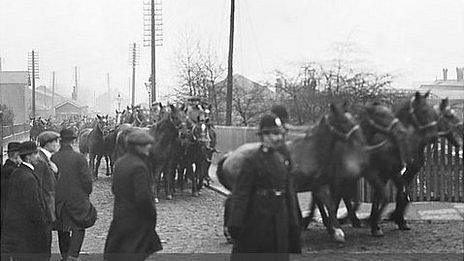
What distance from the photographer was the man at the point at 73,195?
34.9 feet

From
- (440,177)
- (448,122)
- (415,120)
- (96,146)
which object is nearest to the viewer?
(415,120)

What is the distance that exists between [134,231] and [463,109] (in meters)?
5.01

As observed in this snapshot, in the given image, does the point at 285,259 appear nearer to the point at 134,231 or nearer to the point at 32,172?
the point at 134,231

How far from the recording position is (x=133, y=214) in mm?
8430

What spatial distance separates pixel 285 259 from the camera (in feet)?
25.6

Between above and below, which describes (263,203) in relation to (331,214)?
above

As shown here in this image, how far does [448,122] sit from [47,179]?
5311 millimetres

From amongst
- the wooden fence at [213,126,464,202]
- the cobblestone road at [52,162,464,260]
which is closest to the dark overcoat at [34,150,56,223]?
the cobblestone road at [52,162,464,260]

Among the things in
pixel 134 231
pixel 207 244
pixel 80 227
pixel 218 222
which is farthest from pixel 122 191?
pixel 218 222

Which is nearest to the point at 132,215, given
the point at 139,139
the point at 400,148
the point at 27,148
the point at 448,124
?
the point at 139,139

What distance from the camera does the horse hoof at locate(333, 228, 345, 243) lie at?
11012 millimetres

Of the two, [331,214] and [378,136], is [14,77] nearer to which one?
[331,214]

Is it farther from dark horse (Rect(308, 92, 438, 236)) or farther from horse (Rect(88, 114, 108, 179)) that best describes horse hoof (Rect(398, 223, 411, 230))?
horse (Rect(88, 114, 108, 179))

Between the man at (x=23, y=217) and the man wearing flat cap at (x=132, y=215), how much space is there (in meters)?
1.37
